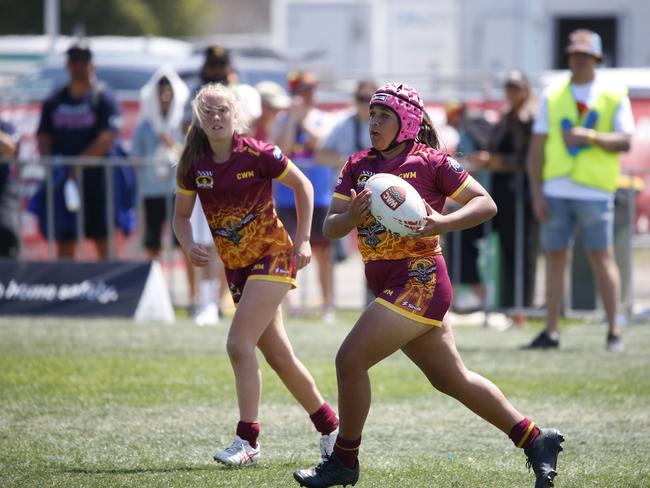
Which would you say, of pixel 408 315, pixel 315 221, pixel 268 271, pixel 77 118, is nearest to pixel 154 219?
pixel 77 118

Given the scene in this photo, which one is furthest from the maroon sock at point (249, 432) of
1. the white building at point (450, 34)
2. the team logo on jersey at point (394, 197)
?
the white building at point (450, 34)

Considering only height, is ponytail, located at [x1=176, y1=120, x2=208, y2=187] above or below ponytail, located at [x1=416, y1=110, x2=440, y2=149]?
below

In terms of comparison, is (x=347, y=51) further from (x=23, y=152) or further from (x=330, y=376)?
(x=330, y=376)

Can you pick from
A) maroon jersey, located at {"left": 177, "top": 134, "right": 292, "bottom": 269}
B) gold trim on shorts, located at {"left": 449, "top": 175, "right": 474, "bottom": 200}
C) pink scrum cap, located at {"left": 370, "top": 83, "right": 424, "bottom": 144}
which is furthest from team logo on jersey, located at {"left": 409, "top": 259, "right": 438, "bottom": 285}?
maroon jersey, located at {"left": 177, "top": 134, "right": 292, "bottom": 269}

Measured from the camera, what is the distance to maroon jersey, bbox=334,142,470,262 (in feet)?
18.9

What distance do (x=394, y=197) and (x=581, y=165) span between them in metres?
4.95

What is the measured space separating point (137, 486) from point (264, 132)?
6730 mm

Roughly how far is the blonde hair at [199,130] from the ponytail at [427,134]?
3.97 feet

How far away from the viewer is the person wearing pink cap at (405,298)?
5684 mm

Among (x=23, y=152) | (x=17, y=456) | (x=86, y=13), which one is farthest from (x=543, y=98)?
(x=86, y=13)

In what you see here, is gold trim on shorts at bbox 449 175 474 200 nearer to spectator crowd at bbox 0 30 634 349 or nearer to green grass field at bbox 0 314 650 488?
green grass field at bbox 0 314 650 488

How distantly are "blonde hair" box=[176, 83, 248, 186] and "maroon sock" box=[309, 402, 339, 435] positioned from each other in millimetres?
1446

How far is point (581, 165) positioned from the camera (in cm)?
1013

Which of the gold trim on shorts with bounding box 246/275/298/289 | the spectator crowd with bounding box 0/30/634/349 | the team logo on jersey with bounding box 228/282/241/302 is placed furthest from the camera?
the spectator crowd with bounding box 0/30/634/349
